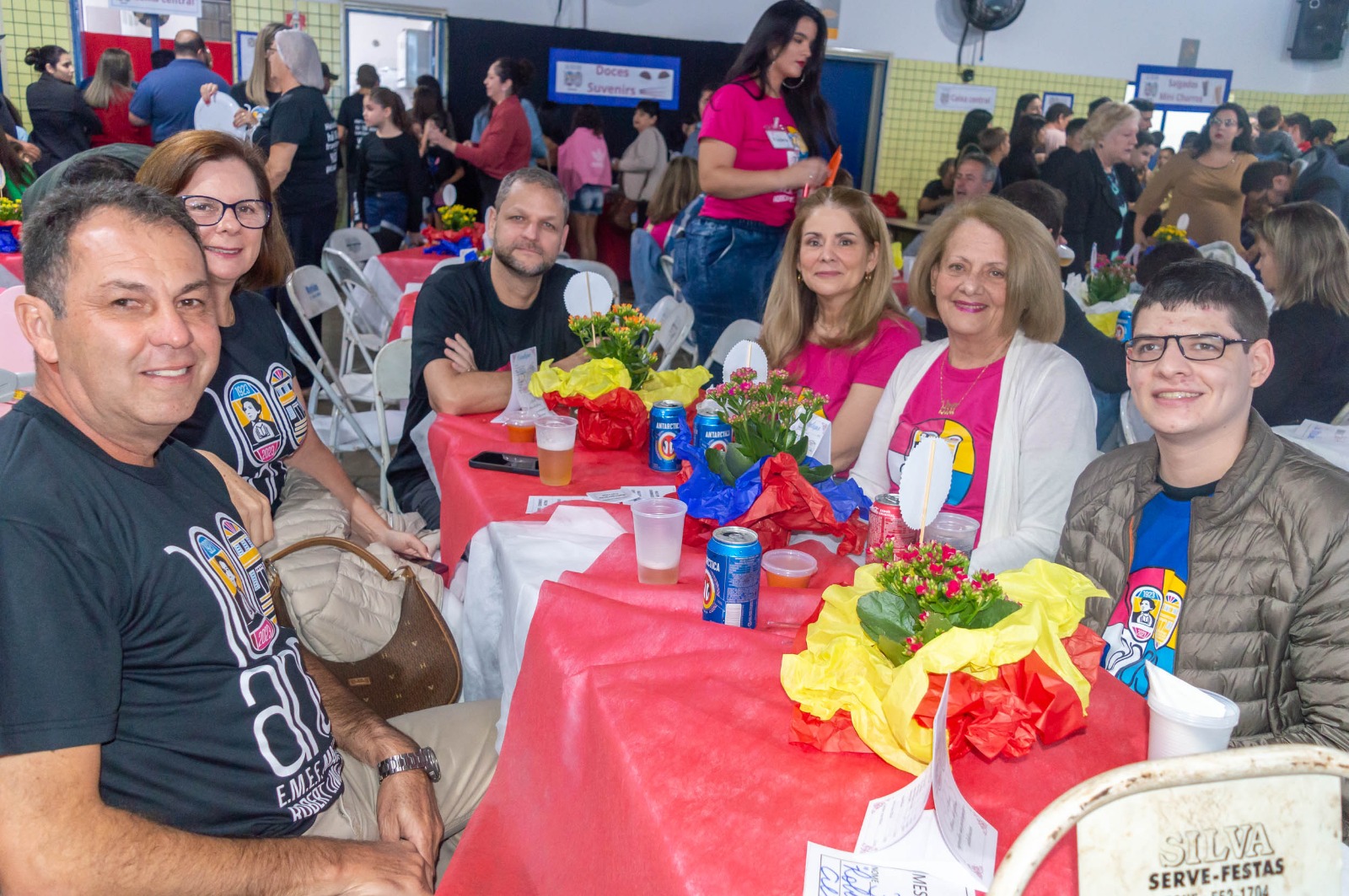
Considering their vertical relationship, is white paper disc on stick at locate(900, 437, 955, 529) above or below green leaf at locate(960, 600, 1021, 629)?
above

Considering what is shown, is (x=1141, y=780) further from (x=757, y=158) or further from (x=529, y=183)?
(x=757, y=158)

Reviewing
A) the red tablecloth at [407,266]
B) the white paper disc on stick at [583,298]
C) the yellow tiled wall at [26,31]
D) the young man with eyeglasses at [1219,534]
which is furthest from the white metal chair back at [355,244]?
the young man with eyeglasses at [1219,534]

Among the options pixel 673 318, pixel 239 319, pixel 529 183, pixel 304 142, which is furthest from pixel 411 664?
pixel 304 142

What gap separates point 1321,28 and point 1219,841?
523 inches

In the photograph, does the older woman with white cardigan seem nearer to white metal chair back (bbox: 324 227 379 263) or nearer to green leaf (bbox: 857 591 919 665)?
green leaf (bbox: 857 591 919 665)

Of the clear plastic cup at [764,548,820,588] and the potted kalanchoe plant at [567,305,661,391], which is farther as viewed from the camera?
the potted kalanchoe plant at [567,305,661,391]

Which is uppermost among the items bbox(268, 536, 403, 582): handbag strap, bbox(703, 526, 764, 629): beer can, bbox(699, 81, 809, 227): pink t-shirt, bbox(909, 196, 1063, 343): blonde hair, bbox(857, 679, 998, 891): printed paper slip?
bbox(699, 81, 809, 227): pink t-shirt

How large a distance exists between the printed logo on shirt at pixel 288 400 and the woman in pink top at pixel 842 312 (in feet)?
4.25

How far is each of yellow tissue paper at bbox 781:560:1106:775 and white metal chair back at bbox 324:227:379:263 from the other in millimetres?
4965

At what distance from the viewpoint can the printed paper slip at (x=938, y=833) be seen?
0.94 meters

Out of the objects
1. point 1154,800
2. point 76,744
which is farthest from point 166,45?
point 1154,800

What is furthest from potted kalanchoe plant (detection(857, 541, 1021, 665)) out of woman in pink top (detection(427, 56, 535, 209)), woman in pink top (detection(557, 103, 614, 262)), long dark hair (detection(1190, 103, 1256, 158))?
woman in pink top (detection(557, 103, 614, 262))

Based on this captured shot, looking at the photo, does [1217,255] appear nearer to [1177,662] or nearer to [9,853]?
[1177,662]

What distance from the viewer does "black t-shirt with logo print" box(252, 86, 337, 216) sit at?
191 inches
